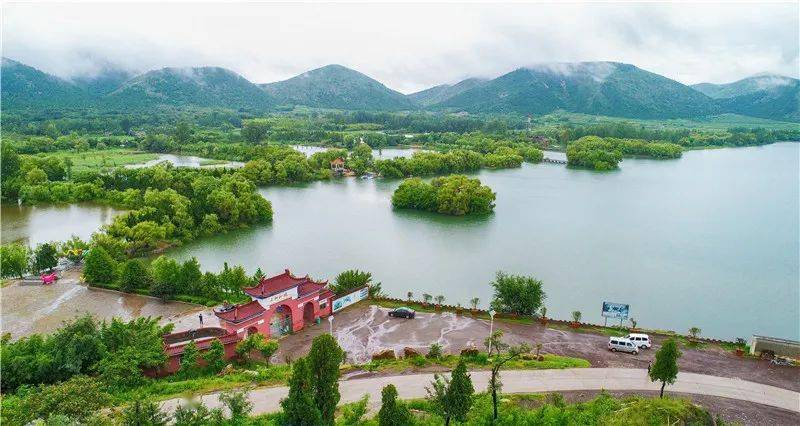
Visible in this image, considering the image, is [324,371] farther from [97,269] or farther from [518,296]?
[97,269]

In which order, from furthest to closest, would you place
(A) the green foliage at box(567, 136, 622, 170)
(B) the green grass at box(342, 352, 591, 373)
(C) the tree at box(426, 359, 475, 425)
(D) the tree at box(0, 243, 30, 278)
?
(A) the green foliage at box(567, 136, 622, 170) → (D) the tree at box(0, 243, 30, 278) → (B) the green grass at box(342, 352, 591, 373) → (C) the tree at box(426, 359, 475, 425)

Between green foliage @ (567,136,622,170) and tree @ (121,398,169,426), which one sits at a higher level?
green foliage @ (567,136,622,170)

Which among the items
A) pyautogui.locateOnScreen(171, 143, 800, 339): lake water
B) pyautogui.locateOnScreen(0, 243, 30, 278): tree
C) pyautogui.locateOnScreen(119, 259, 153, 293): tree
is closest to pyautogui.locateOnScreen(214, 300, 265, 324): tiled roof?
pyautogui.locateOnScreen(119, 259, 153, 293): tree

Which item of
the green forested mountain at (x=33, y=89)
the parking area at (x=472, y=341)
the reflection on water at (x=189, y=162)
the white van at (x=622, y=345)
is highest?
the green forested mountain at (x=33, y=89)

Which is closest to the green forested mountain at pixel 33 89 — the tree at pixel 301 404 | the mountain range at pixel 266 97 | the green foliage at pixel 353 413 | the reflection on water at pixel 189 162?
the mountain range at pixel 266 97

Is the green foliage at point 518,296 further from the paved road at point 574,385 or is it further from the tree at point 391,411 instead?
the tree at point 391,411

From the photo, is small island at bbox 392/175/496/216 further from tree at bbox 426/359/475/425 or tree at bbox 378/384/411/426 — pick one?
tree at bbox 378/384/411/426
